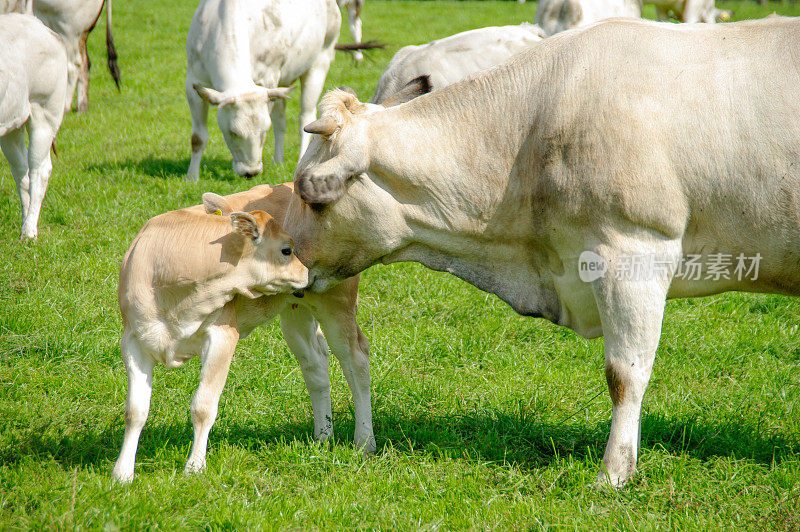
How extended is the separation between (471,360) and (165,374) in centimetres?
221

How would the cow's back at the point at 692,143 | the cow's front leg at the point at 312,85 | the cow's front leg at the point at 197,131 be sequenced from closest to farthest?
the cow's back at the point at 692,143 < the cow's front leg at the point at 197,131 < the cow's front leg at the point at 312,85

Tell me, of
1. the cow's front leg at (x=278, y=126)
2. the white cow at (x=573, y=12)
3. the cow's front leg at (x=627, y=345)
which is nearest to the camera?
the cow's front leg at (x=627, y=345)

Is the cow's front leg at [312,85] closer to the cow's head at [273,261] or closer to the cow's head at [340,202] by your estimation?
the cow's head at [340,202]

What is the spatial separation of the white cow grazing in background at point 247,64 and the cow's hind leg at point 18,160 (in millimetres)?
2219

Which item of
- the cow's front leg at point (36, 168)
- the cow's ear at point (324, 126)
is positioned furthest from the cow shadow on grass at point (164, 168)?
the cow's ear at point (324, 126)

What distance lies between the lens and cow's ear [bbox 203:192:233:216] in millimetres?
4422

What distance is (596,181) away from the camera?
3787 mm

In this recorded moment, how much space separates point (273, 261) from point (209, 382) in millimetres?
695

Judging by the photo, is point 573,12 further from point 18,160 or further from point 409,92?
point 409,92

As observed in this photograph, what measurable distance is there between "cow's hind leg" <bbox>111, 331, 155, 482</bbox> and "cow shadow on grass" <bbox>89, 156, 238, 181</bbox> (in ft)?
22.2

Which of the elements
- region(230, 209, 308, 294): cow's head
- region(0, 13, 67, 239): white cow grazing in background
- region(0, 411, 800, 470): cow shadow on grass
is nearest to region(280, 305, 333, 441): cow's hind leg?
region(0, 411, 800, 470): cow shadow on grass

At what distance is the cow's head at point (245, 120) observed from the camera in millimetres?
A: 10328

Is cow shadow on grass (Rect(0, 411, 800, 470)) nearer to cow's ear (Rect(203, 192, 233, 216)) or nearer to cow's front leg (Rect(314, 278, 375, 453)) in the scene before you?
cow's front leg (Rect(314, 278, 375, 453))

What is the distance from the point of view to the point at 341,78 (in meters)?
16.7
